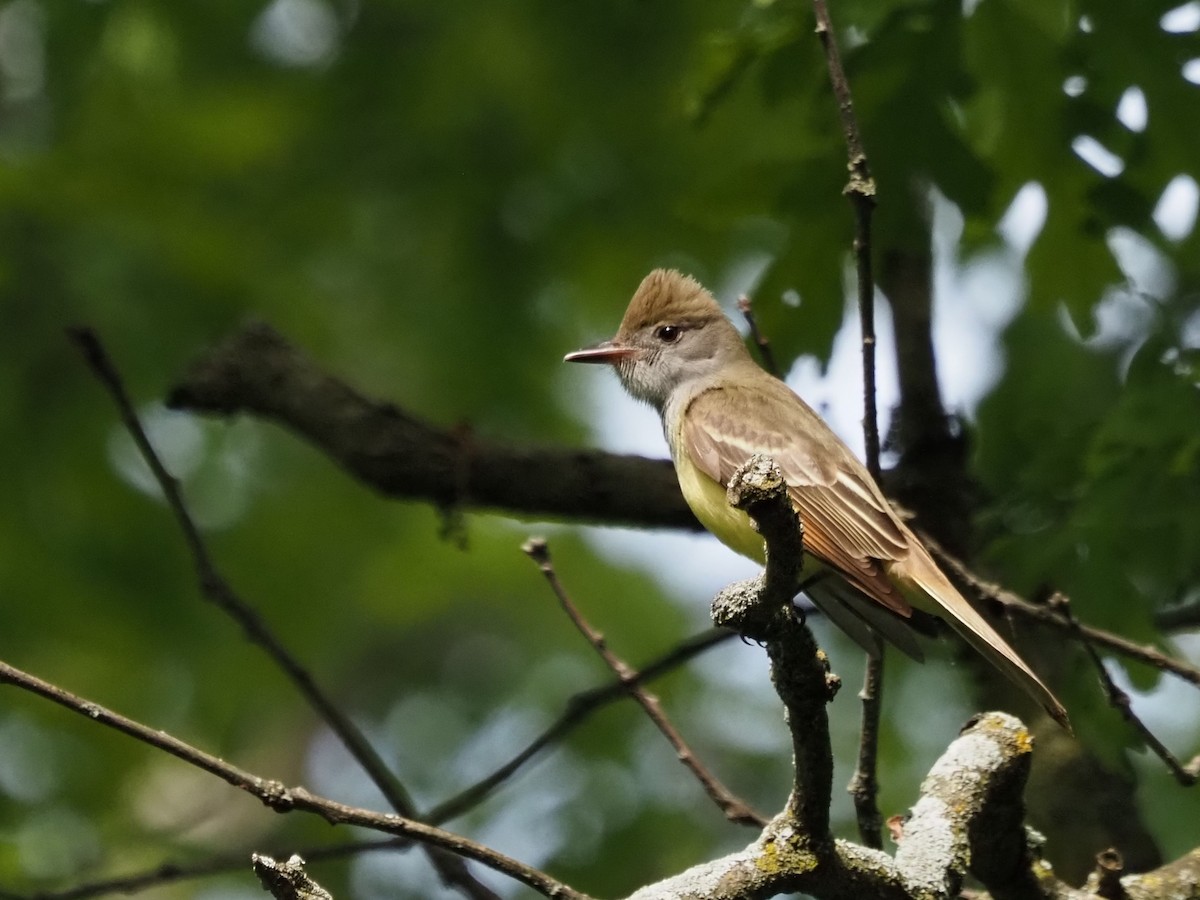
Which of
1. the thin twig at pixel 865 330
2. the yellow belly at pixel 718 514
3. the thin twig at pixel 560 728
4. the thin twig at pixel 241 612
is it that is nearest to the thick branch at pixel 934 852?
the thin twig at pixel 865 330

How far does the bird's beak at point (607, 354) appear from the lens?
612cm

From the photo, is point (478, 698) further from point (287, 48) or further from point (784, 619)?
point (784, 619)

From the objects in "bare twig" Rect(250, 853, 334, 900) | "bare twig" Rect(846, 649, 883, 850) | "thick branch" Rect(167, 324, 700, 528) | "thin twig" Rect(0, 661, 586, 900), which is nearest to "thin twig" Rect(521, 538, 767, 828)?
"bare twig" Rect(846, 649, 883, 850)

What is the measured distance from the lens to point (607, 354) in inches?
243

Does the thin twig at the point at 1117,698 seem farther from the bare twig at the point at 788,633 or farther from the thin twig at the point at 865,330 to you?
the bare twig at the point at 788,633

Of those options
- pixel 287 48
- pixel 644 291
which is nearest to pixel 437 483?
pixel 644 291

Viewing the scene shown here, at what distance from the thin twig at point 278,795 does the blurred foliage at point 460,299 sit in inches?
90.2

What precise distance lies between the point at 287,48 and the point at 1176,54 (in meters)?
5.55

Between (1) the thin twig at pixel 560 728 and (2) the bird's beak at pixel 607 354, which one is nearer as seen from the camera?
(1) the thin twig at pixel 560 728

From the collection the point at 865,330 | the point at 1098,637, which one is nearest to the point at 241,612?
the point at 865,330

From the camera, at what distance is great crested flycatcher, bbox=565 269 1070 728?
14.1 feet

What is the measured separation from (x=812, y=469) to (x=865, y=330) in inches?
62.0

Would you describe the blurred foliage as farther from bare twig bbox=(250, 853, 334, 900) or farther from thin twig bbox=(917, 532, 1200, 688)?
bare twig bbox=(250, 853, 334, 900)

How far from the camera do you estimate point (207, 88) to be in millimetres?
7617
